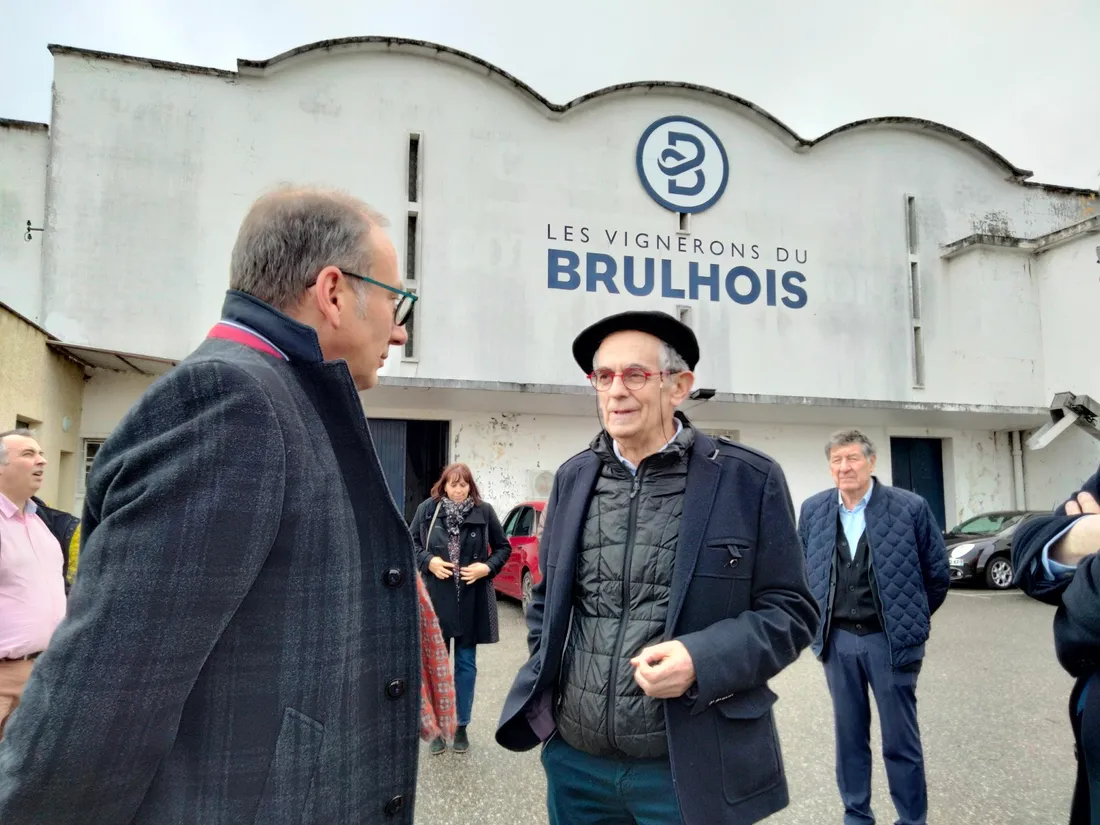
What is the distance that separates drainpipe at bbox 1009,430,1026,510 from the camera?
17.9m

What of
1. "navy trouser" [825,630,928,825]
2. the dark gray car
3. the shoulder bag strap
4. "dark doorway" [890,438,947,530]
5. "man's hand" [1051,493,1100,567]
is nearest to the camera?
"man's hand" [1051,493,1100,567]

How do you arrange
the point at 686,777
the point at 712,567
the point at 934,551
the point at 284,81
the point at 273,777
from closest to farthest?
the point at 273,777 < the point at 686,777 < the point at 712,567 < the point at 934,551 < the point at 284,81

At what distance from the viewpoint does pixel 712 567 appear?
2014mm

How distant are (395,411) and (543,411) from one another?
118 inches

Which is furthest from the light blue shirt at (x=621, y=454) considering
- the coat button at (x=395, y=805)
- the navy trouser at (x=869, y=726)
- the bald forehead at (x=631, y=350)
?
the navy trouser at (x=869, y=726)

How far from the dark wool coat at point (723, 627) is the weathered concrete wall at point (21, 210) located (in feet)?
44.3

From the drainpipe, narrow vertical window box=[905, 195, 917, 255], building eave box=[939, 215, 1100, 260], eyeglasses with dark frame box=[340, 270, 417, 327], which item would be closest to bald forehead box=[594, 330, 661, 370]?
eyeglasses with dark frame box=[340, 270, 417, 327]

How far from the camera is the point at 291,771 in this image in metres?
1.17

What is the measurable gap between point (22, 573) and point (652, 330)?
10.9 feet

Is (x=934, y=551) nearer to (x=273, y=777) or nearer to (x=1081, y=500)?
(x=1081, y=500)

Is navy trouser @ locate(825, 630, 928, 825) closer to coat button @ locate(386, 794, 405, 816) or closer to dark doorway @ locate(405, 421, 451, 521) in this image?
coat button @ locate(386, 794, 405, 816)

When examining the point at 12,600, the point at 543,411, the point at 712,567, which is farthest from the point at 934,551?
the point at 543,411

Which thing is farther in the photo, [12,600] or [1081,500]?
[12,600]

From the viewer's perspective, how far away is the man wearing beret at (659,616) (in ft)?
6.18
